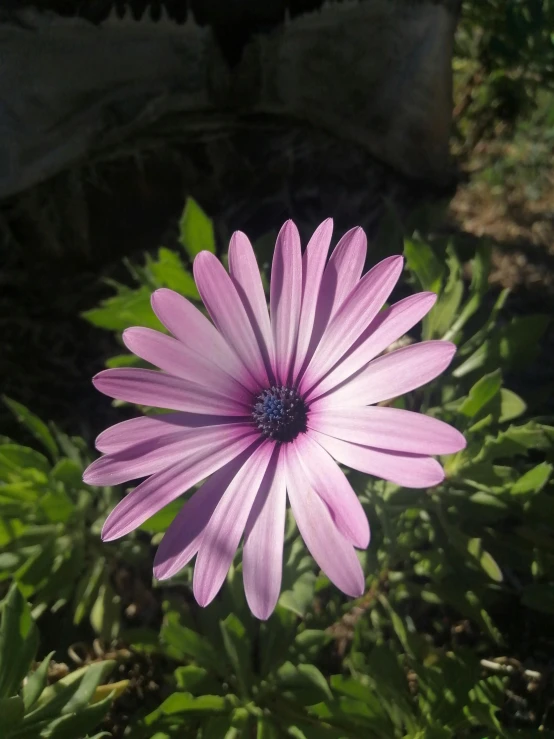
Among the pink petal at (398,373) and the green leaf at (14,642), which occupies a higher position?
the pink petal at (398,373)

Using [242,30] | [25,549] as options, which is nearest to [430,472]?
[25,549]

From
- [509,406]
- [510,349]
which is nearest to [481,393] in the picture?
[509,406]

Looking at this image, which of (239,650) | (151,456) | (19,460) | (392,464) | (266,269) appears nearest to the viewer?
(392,464)

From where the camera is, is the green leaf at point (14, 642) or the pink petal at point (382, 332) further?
the green leaf at point (14, 642)

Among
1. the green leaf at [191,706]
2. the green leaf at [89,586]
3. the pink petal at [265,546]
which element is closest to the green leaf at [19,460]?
the green leaf at [89,586]

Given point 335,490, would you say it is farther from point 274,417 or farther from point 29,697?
point 29,697

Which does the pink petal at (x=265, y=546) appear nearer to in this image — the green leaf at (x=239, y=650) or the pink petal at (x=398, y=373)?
the pink petal at (x=398, y=373)
